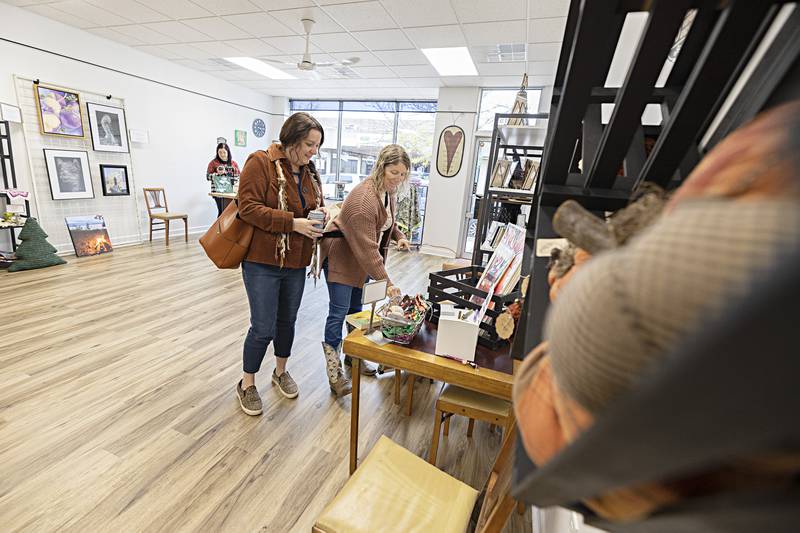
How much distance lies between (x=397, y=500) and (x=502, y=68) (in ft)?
17.6

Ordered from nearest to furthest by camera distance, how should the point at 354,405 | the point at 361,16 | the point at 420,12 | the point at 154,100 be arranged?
the point at 354,405 < the point at 420,12 < the point at 361,16 < the point at 154,100

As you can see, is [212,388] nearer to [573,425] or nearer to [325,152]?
[573,425]

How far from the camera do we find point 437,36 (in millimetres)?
4039

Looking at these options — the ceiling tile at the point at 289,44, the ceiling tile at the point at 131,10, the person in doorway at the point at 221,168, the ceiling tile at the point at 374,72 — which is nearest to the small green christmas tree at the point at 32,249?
the person in doorway at the point at 221,168

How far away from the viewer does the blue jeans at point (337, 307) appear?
2.19 m

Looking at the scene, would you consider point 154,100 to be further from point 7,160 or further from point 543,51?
point 543,51

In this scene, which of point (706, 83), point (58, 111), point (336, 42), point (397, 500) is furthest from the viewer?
point (58, 111)

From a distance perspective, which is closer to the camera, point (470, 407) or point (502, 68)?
point (470, 407)

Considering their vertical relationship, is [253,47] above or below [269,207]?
above

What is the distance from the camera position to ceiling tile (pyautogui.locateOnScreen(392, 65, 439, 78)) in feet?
17.1

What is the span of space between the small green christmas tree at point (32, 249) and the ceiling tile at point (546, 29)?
5.91 meters

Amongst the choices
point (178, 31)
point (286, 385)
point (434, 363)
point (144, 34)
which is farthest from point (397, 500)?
point (144, 34)

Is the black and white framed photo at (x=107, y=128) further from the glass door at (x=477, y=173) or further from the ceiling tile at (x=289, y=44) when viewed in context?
the glass door at (x=477, y=173)

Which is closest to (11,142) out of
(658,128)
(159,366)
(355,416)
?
(159,366)
